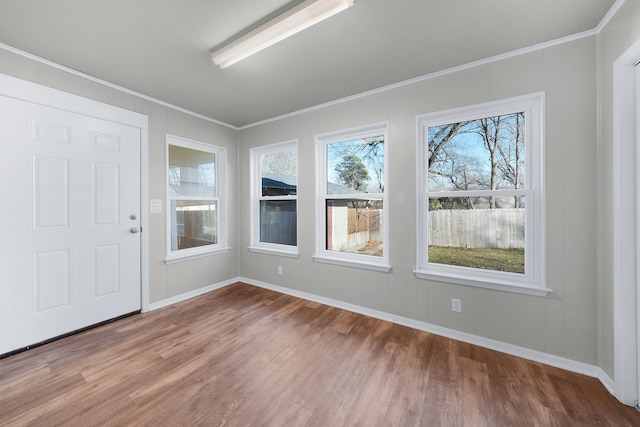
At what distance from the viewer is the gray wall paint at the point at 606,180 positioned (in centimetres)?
159

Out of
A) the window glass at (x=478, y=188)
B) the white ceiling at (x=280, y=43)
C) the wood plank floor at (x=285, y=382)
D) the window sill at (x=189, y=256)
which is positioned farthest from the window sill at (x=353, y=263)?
the white ceiling at (x=280, y=43)

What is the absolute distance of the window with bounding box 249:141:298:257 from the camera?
352cm

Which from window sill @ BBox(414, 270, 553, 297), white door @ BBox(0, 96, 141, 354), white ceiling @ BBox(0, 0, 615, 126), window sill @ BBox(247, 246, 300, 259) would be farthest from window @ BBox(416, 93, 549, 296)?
white door @ BBox(0, 96, 141, 354)

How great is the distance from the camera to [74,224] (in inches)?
92.4

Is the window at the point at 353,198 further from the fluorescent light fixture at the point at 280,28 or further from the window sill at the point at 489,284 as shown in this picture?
the fluorescent light fixture at the point at 280,28

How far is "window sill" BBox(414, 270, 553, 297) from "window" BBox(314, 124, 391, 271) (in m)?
0.40

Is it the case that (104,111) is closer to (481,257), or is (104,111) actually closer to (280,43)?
(280,43)

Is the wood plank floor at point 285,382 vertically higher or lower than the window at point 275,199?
lower

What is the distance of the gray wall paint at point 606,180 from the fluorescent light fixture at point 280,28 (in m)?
1.71

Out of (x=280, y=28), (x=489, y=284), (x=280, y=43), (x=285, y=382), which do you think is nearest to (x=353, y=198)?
(x=489, y=284)

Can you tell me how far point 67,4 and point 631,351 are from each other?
4.10 m

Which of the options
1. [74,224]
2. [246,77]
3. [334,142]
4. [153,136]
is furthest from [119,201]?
[334,142]

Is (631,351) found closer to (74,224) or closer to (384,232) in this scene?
(384,232)

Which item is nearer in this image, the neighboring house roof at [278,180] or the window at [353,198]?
the window at [353,198]
